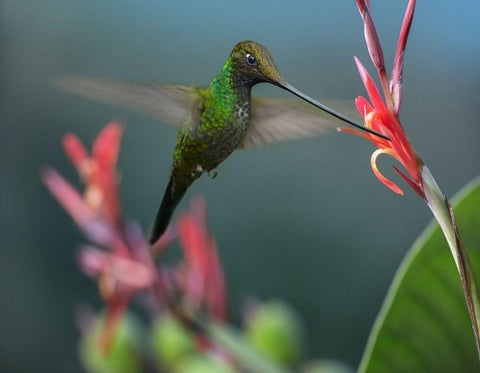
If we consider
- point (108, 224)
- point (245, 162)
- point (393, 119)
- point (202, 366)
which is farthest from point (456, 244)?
point (245, 162)

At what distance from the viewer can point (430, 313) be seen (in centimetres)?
20

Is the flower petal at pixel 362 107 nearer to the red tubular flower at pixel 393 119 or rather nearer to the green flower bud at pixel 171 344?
the red tubular flower at pixel 393 119

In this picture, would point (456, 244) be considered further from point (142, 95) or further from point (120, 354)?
point (120, 354)

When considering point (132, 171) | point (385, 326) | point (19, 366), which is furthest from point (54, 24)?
point (385, 326)

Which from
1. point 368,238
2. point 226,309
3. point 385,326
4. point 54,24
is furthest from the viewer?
point 54,24

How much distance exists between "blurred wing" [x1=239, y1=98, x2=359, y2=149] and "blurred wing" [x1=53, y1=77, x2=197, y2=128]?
0.02 m

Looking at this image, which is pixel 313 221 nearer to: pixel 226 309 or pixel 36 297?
pixel 36 297

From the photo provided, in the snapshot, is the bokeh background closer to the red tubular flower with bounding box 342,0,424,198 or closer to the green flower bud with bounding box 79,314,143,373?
the green flower bud with bounding box 79,314,143,373

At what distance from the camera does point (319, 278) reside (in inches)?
40.0

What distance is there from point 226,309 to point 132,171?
710 millimetres

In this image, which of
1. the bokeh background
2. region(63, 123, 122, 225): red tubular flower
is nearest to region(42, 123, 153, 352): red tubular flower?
region(63, 123, 122, 225): red tubular flower

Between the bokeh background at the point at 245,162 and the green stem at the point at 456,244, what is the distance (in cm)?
69

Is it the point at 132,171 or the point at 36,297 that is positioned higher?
the point at 132,171

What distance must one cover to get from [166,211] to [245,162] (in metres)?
0.85
